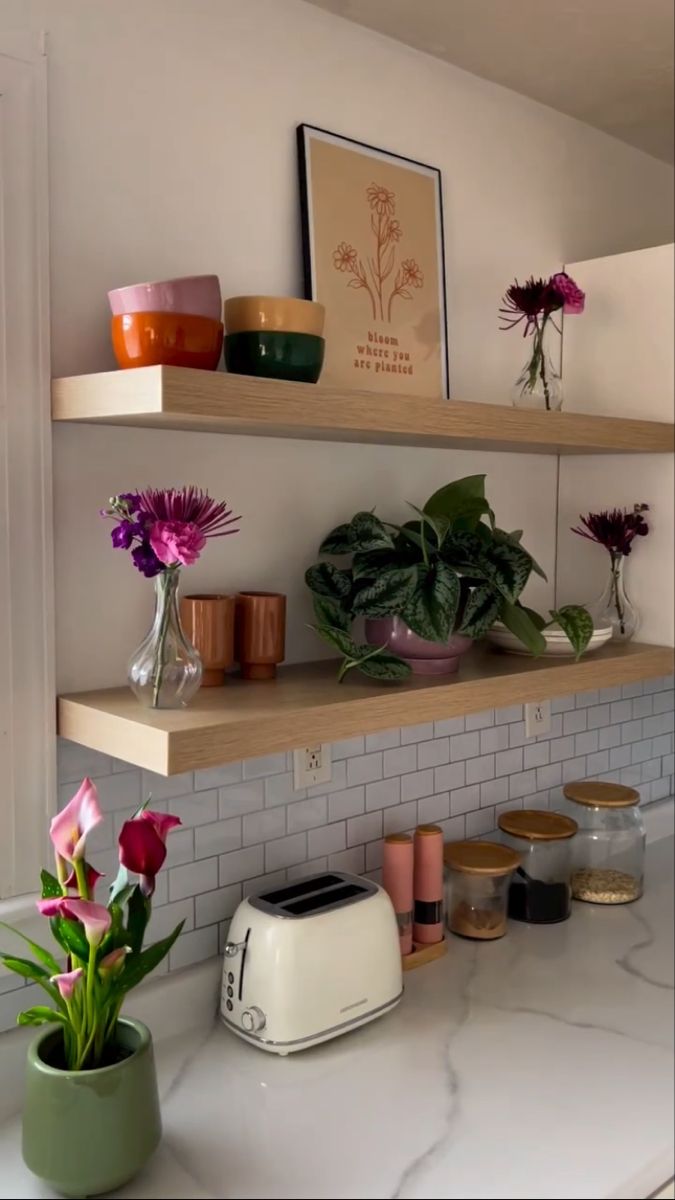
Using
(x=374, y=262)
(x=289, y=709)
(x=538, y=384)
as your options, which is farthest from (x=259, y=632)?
(x=538, y=384)

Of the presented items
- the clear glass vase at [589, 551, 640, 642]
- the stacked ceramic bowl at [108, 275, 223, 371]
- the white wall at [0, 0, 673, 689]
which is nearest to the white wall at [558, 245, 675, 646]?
the clear glass vase at [589, 551, 640, 642]

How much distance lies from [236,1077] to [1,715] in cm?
57

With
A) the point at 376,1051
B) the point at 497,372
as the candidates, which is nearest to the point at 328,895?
→ the point at 376,1051

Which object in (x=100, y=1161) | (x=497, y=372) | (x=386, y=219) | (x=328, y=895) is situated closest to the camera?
A: (x=100, y=1161)

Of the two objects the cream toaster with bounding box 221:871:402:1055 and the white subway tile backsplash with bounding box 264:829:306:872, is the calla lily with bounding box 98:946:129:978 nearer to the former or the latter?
the cream toaster with bounding box 221:871:402:1055

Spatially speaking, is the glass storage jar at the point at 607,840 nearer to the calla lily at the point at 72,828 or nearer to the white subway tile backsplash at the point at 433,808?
the white subway tile backsplash at the point at 433,808

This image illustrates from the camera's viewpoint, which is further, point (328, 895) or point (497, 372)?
point (497, 372)

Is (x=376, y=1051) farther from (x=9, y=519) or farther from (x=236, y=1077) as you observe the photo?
(x=9, y=519)

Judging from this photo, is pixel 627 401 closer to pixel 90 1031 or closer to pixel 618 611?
pixel 618 611

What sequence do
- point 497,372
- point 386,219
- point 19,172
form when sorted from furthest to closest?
point 497,372
point 386,219
point 19,172

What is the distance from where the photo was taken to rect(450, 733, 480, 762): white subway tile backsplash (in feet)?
6.46

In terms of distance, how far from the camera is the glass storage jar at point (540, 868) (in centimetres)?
192

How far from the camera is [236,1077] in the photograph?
1407 mm

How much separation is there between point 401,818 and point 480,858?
15cm
